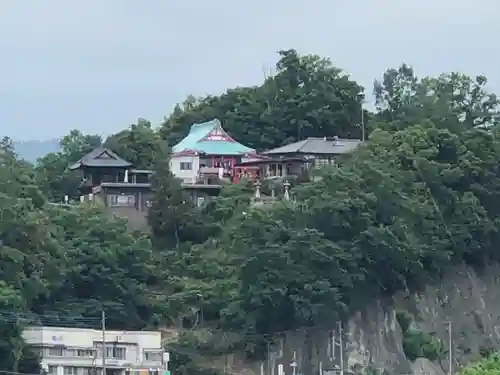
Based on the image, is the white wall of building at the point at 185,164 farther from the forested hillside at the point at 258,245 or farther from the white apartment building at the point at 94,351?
the white apartment building at the point at 94,351

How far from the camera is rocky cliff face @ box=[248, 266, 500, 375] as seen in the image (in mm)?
45094

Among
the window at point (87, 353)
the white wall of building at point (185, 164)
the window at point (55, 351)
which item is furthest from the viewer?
the white wall of building at point (185, 164)

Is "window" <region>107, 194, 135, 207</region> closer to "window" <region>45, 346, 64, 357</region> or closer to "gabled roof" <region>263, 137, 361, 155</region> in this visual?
"gabled roof" <region>263, 137, 361, 155</region>

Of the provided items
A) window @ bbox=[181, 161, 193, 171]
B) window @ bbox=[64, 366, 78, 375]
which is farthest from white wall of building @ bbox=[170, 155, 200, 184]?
window @ bbox=[64, 366, 78, 375]

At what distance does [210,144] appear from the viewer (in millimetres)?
57062

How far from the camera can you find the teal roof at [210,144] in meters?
56.8

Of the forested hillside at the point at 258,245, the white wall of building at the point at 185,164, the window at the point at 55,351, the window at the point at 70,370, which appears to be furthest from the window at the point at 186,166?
A: the window at the point at 55,351

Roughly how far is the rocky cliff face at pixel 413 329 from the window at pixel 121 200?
10.3m

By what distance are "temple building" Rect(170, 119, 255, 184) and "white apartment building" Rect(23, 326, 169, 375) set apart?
1300cm

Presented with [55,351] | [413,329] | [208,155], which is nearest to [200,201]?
[208,155]

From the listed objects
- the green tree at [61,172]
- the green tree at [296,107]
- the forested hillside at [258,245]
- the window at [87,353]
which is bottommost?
the window at [87,353]

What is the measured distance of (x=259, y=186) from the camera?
5281 cm

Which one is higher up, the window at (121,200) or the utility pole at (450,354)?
the window at (121,200)

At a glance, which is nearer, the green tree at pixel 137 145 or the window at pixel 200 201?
the window at pixel 200 201
